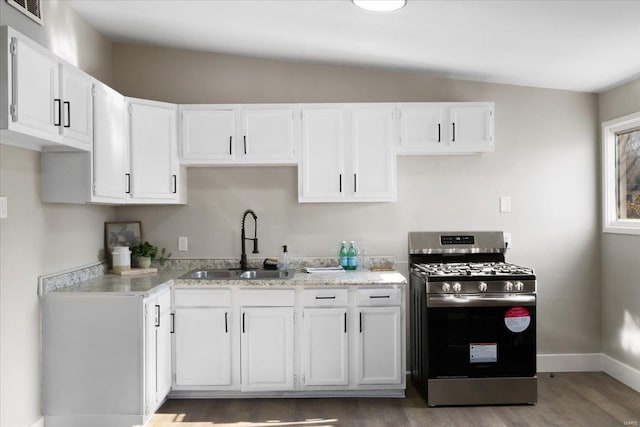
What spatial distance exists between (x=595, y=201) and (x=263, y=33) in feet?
9.68

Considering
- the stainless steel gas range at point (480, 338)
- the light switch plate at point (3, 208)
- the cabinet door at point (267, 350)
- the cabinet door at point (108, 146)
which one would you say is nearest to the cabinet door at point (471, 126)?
the stainless steel gas range at point (480, 338)

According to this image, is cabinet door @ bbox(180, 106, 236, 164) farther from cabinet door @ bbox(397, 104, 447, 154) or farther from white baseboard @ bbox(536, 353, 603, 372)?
white baseboard @ bbox(536, 353, 603, 372)

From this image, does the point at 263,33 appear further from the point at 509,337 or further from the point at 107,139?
the point at 509,337

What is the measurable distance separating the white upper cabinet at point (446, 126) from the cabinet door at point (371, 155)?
12 cm

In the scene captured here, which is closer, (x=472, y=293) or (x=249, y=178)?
(x=472, y=293)

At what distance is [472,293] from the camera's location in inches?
138

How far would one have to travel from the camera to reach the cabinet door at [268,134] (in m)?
3.88

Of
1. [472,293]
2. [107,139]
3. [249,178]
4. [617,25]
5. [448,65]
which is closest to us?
[617,25]

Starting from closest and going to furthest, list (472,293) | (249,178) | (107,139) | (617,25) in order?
(617,25) < (107,139) < (472,293) < (249,178)

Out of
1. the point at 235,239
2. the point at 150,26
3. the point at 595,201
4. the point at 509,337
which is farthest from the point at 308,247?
the point at 595,201

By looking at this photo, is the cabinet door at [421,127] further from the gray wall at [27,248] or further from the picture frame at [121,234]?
the gray wall at [27,248]

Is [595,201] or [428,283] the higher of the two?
[595,201]

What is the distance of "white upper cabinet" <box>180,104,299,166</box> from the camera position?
3881 millimetres

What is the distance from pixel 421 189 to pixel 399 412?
5.66 feet
